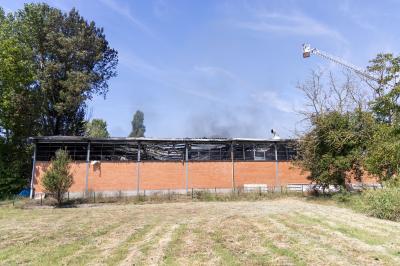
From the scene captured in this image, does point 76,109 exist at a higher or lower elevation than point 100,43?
lower

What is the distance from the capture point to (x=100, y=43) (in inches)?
1553

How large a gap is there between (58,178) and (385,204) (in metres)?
20.4

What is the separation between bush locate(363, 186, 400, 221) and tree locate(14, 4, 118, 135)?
2918cm

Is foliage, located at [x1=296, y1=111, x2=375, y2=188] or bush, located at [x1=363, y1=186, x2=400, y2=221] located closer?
bush, located at [x1=363, y1=186, x2=400, y2=221]

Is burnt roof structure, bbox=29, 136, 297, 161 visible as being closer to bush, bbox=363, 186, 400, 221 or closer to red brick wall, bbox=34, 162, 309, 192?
red brick wall, bbox=34, 162, 309, 192

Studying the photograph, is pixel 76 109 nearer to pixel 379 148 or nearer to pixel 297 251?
pixel 379 148

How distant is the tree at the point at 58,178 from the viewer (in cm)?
2572

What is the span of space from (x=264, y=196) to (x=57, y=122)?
941 inches

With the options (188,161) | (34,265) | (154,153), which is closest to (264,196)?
(188,161)

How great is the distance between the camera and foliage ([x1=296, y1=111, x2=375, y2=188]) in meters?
25.4

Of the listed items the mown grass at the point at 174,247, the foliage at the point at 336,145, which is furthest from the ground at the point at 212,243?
the foliage at the point at 336,145

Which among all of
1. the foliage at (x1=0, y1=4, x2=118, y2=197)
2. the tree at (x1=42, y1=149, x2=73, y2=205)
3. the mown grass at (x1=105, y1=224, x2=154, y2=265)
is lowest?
the mown grass at (x1=105, y1=224, x2=154, y2=265)

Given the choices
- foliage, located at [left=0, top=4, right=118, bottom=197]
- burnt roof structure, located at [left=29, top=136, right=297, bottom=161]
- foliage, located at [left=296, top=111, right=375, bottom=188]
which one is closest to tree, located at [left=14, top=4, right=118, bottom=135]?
foliage, located at [left=0, top=4, right=118, bottom=197]

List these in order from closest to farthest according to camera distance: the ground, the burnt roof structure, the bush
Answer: the ground, the bush, the burnt roof structure
